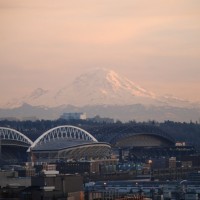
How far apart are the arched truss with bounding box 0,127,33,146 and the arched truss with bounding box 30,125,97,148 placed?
1048mm

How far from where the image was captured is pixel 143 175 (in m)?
88.1

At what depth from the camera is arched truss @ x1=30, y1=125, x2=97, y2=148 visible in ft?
363

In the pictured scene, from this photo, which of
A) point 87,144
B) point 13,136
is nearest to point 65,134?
point 13,136

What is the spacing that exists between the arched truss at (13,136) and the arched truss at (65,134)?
1048mm

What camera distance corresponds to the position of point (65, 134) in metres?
117

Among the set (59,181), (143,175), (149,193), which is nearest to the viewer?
(59,181)

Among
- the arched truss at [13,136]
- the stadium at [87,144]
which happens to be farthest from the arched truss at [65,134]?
the arched truss at [13,136]

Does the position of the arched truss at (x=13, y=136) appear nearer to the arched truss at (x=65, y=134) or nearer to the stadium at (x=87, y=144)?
the stadium at (x=87, y=144)

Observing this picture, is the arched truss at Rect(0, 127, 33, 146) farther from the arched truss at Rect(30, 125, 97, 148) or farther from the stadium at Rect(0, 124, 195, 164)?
the arched truss at Rect(30, 125, 97, 148)

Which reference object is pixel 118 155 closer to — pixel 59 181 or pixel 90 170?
pixel 90 170

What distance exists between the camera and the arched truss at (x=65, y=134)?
363 feet

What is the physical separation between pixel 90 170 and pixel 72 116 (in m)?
68.3

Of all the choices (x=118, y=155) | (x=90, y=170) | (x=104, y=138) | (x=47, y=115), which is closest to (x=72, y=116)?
(x=47, y=115)

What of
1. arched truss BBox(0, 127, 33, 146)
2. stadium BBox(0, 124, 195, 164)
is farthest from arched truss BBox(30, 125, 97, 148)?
arched truss BBox(0, 127, 33, 146)
